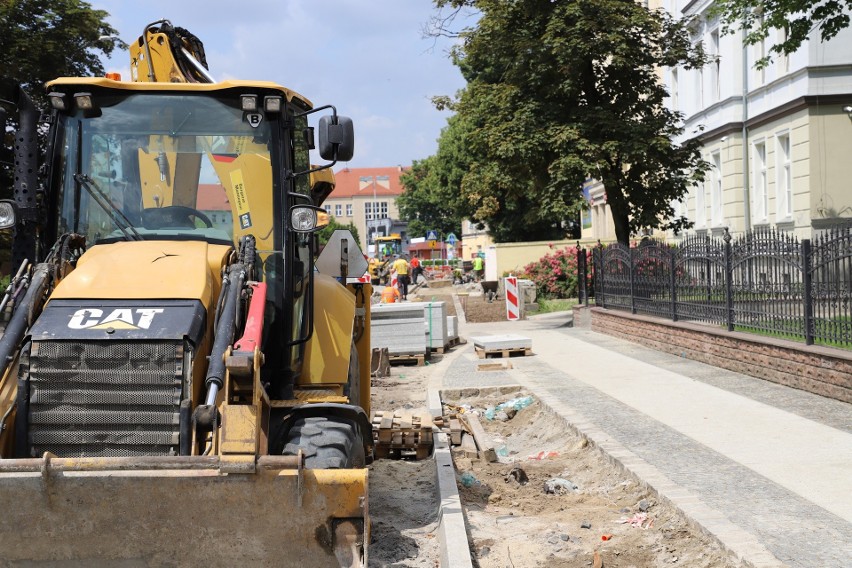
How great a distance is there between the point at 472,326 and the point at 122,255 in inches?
894

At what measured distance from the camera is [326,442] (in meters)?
5.75

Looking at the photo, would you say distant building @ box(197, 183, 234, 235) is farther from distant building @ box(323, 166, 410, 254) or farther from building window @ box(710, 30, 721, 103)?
distant building @ box(323, 166, 410, 254)

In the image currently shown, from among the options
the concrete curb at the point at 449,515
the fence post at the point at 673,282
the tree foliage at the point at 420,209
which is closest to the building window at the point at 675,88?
the fence post at the point at 673,282

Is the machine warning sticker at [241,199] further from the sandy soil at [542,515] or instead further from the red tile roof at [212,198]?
the sandy soil at [542,515]

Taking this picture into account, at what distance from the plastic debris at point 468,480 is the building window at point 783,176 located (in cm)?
1956

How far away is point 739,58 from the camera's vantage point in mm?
29438

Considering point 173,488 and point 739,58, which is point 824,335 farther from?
point 739,58

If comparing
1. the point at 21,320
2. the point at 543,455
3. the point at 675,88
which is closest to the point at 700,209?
the point at 675,88

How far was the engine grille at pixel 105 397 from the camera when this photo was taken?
17.6 feet

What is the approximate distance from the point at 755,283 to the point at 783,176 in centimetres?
1421

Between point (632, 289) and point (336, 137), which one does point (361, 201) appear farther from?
point (336, 137)

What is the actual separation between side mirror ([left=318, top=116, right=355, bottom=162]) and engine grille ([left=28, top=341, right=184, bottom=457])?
1707 mm

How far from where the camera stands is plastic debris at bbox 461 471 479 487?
28.7 feet

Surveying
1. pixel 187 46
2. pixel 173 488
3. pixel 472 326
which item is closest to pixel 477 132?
pixel 472 326
